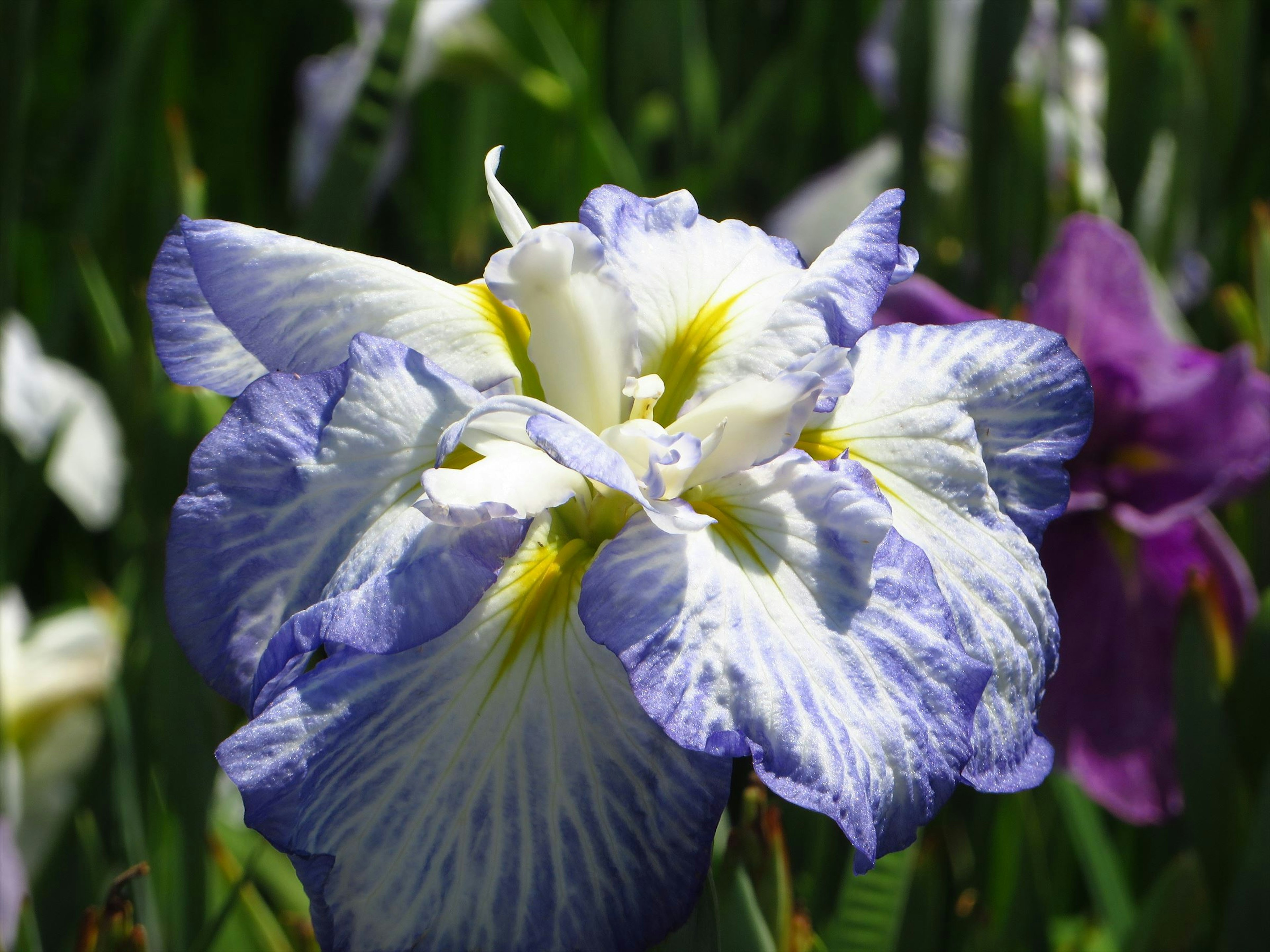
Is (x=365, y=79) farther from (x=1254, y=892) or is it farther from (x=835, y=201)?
(x=1254, y=892)

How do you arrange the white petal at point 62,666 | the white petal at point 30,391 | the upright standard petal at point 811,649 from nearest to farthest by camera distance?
the upright standard petal at point 811,649, the white petal at point 62,666, the white petal at point 30,391

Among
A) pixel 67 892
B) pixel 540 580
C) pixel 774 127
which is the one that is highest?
pixel 540 580

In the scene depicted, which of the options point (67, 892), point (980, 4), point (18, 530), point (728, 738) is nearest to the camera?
point (728, 738)

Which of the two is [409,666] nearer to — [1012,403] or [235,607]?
[235,607]

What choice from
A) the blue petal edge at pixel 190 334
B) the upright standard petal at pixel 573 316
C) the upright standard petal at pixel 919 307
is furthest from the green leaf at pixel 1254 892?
the blue petal edge at pixel 190 334

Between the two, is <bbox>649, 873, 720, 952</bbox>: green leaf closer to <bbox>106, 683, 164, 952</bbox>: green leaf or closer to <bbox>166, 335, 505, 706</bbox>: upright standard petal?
<bbox>166, 335, 505, 706</bbox>: upright standard petal

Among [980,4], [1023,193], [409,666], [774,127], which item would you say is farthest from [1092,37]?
[409,666]

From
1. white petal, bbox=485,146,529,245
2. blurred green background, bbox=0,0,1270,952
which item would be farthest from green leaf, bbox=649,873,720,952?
white petal, bbox=485,146,529,245

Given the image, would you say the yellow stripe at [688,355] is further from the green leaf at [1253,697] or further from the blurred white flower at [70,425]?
the blurred white flower at [70,425]
